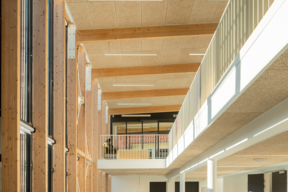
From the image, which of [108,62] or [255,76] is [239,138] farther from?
[108,62]

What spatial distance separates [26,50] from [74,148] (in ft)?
15.6

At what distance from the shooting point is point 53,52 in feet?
34.2

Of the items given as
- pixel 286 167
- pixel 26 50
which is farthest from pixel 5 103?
pixel 286 167

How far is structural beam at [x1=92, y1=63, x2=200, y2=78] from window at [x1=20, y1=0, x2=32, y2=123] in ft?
28.4

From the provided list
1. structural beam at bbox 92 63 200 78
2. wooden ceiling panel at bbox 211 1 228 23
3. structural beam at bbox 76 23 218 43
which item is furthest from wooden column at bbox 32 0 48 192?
structural beam at bbox 92 63 200 78

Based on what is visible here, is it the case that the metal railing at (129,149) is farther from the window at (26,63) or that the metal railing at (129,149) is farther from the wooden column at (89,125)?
the window at (26,63)

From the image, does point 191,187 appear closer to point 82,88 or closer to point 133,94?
point 133,94

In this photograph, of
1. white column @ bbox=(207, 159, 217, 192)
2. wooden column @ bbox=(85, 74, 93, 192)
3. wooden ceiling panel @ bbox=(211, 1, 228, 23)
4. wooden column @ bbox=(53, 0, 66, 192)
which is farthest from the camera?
wooden column @ bbox=(85, 74, 93, 192)

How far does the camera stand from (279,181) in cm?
1622

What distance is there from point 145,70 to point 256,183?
26.4 ft

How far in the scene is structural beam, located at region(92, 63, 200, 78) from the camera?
672 inches

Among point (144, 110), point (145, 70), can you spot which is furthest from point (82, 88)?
point (144, 110)

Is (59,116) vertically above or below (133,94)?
below

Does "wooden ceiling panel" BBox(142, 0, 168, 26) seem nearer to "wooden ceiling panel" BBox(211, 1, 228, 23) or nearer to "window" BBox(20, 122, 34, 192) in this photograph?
"wooden ceiling panel" BBox(211, 1, 228, 23)
